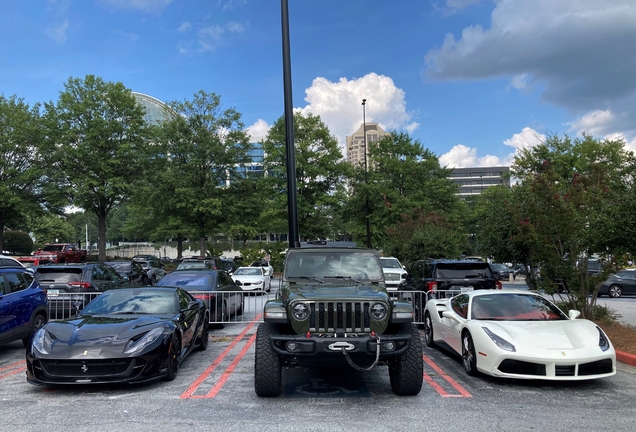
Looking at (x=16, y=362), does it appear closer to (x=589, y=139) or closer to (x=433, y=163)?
(x=433, y=163)

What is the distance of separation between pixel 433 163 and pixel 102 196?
87.5 ft

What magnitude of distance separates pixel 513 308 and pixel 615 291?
59.6 ft

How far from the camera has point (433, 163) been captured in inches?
1682

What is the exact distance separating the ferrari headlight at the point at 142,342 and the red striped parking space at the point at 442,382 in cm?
379

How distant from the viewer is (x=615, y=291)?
22906 mm

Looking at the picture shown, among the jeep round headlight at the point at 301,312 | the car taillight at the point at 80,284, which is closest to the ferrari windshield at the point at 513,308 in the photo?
the jeep round headlight at the point at 301,312

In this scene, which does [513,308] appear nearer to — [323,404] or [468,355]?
[468,355]

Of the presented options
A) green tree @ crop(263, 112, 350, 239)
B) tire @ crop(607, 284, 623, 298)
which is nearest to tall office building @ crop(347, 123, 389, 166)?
green tree @ crop(263, 112, 350, 239)

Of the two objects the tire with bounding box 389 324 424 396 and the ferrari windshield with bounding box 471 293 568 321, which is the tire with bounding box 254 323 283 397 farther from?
the ferrari windshield with bounding box 471 293 568 321

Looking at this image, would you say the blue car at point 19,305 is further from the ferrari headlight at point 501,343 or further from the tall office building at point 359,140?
the tall office building at point 359,140

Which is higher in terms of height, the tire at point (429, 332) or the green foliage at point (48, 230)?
the green foliage at point (48, 230)

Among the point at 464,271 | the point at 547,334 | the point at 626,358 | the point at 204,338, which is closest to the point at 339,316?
the point at 547,334

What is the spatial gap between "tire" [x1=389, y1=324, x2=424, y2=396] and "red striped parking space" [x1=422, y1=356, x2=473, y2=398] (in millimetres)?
466

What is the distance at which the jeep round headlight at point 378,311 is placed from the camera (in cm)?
614
